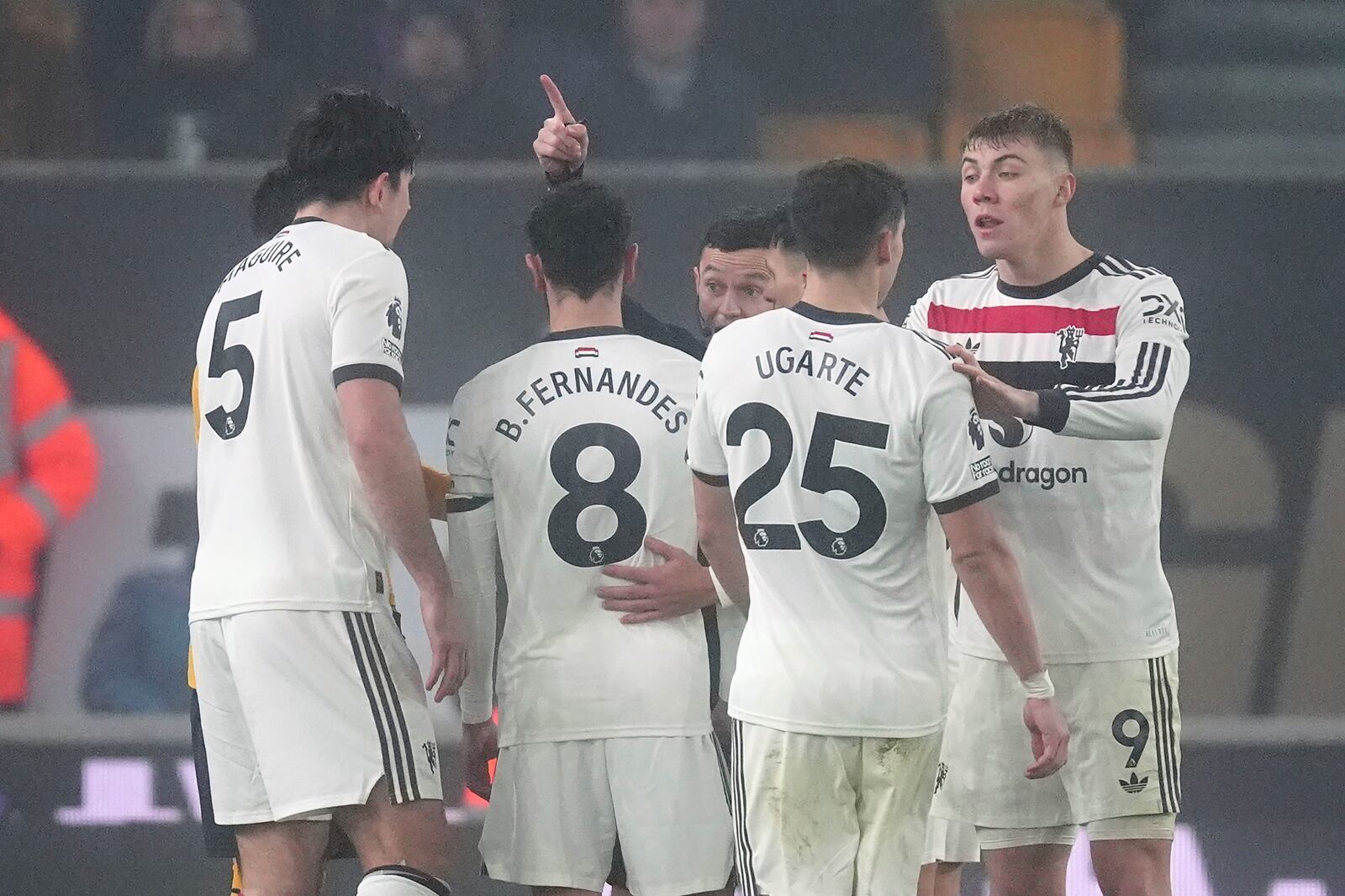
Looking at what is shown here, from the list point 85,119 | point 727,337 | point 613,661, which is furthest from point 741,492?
point 85,119

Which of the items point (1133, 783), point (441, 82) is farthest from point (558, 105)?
point (441, 82)

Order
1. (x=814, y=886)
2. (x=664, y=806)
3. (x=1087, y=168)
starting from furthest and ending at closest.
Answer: (x=1087, y=168), (x=664, y=806), (x=814, y=886)

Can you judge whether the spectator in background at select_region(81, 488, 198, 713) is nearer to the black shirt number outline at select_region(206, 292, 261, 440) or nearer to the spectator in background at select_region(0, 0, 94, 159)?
the spectator in background at select_region(0, 0, 94, 159)

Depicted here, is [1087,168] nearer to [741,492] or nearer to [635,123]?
[635,123]

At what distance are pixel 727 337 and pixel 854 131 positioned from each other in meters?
3.00

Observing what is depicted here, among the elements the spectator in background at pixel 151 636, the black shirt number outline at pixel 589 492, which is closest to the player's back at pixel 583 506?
the black shirt number outline at pixel 589 492

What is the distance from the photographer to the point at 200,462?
2.98 m

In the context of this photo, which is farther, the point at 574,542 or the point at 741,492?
the point at 574,542

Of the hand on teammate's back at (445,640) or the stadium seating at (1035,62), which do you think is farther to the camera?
the stadium seating at (1035,62)

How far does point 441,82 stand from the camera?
5613 mm

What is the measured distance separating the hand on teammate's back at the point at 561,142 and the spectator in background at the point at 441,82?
2.22 metres

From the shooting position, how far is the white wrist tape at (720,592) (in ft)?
9.94

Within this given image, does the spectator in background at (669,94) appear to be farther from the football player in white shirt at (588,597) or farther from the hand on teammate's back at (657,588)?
the hand on teammate's back at (657,588)

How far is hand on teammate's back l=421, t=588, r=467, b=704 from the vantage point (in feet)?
9.39
